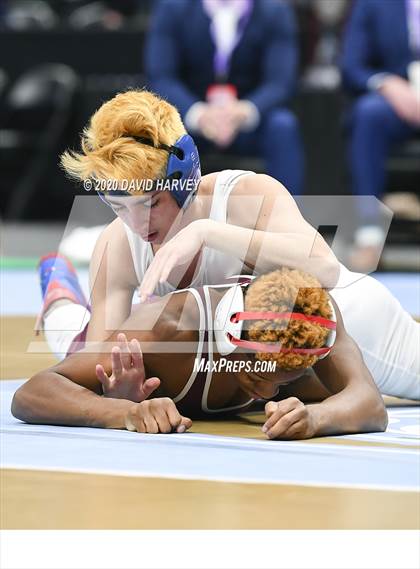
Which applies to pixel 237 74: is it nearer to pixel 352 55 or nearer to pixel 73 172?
pixel 352 55

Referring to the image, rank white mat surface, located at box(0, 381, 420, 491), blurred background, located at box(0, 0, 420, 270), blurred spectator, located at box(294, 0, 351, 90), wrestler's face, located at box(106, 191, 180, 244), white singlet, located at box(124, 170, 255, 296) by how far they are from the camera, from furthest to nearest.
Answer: blurred spectator, located at box(294, 0, 351, 90), blurred background, located at box(0, 0, 420, 270), white singlet, located at box(124, 170, 255, 296), wrestler's face, located at box(106, 191, 180, 244), white mat surface, located at box(0, 381, 420, 491)

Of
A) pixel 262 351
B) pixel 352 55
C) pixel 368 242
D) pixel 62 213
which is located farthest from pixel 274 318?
pixel 62 213

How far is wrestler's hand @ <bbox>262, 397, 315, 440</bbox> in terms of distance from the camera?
406cm

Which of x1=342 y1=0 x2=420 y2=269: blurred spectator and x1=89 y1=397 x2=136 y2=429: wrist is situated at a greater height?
x1=342 y1=0 x2=420 y2=269: blurred spectator

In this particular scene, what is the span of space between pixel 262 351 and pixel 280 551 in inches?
44.8

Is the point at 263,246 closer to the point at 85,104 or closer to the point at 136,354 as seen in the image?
the point at 136,354

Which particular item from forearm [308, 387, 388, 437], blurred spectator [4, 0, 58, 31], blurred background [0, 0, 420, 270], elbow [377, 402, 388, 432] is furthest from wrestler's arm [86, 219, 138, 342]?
blurred spectator [4, 0, 58, 31]

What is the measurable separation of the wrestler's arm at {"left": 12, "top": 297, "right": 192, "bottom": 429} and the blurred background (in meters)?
5.93

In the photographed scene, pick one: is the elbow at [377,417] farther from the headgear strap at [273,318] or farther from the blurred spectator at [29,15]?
the blurred spectator at [29,15]

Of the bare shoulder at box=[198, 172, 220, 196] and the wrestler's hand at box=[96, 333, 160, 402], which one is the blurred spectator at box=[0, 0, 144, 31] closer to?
the bare shoulder at box=[198, 172, 220, 196]

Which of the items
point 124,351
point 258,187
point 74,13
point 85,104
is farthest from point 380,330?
point 74,13

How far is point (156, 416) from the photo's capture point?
4.16 metres

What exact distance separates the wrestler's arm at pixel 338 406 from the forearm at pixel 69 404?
0.49 meters

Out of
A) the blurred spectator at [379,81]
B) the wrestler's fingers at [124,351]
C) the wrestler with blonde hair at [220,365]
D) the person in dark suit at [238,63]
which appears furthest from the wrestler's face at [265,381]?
the person in dark suit at [238,63]
